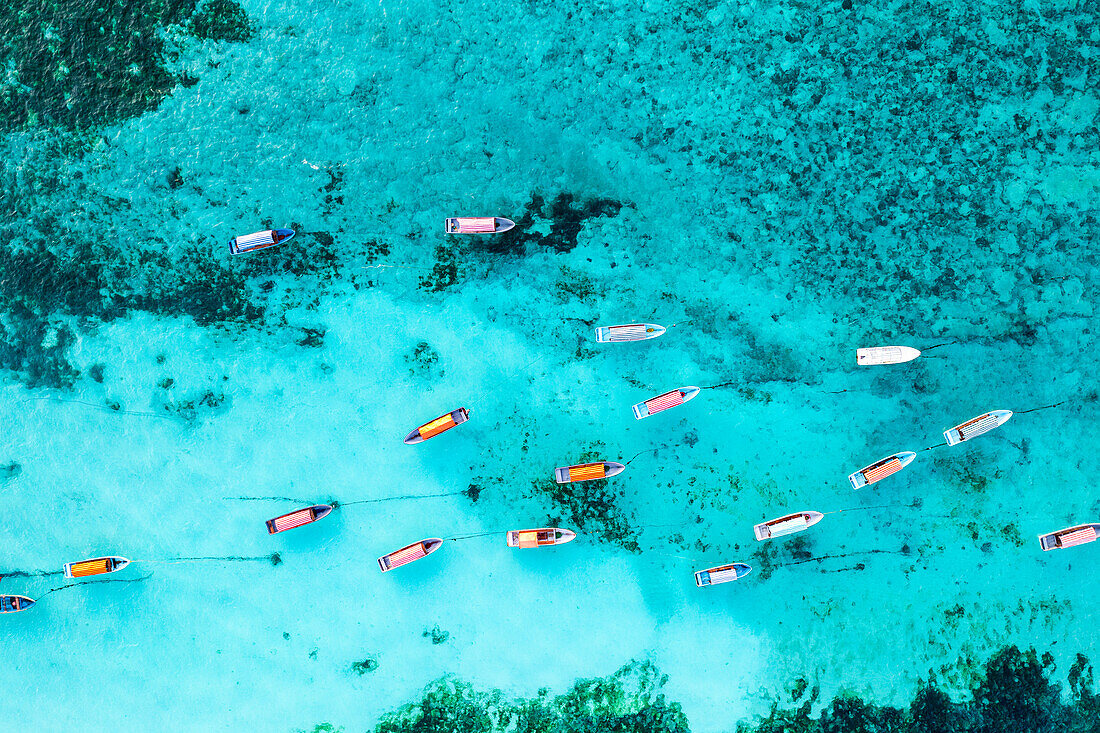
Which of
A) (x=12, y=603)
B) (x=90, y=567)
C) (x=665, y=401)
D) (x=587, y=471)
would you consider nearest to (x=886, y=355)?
(x=665, y=401)

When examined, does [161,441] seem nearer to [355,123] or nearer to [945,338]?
[355,123]

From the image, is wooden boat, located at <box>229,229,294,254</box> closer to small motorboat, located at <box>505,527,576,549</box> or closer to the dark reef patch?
the dark reef patch

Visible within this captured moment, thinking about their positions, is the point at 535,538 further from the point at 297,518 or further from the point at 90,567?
the point at 90,567

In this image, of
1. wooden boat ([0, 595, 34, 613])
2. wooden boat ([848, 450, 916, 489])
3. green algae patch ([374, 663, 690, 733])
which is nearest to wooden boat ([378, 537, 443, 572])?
green algae patch ([374, 663, 690, 733])

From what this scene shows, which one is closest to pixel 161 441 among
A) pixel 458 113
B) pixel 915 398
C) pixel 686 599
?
pixel 458 113

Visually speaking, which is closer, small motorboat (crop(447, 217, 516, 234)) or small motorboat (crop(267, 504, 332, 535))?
small motorboat (crop(447, 217, 516, 234))

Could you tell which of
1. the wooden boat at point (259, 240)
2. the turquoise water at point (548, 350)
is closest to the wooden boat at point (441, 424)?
the turquoise water at point (548, 350)
